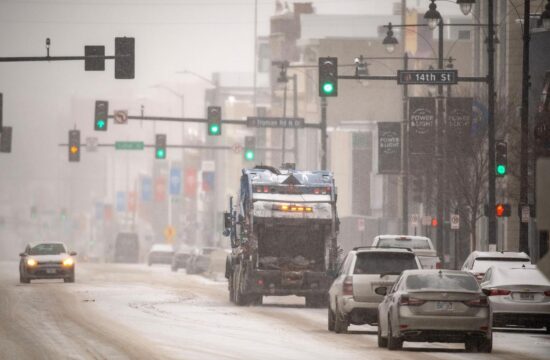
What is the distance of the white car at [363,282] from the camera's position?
30766mm

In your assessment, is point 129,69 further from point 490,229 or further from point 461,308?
point 461,308

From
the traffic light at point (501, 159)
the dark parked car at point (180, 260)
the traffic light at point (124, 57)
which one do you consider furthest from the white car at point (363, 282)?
the dark parked car at point (180, 260)

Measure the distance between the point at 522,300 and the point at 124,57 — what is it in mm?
13840

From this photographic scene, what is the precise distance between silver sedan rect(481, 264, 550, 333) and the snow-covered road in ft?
1.18

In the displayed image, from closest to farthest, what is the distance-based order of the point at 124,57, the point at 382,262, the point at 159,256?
1. the point at 382,262
2. the point at 124,57
3. the point at 159,256

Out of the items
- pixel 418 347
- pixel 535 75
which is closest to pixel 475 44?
pixel 535 75

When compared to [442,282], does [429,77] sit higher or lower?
higher

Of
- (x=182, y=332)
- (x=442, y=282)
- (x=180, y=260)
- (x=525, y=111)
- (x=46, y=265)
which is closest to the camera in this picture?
(x=442, y=282)

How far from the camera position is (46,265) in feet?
195

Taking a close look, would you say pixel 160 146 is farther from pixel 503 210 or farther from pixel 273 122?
pixel 503 210

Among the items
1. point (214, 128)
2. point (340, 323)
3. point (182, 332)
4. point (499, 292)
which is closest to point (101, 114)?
point (214, 128)

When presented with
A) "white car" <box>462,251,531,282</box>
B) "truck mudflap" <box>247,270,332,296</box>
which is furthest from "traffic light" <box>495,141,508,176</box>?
"white car" <box>462,251,531,282</box>

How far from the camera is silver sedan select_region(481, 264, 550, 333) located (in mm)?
31719

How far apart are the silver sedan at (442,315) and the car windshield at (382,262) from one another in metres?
5.57
